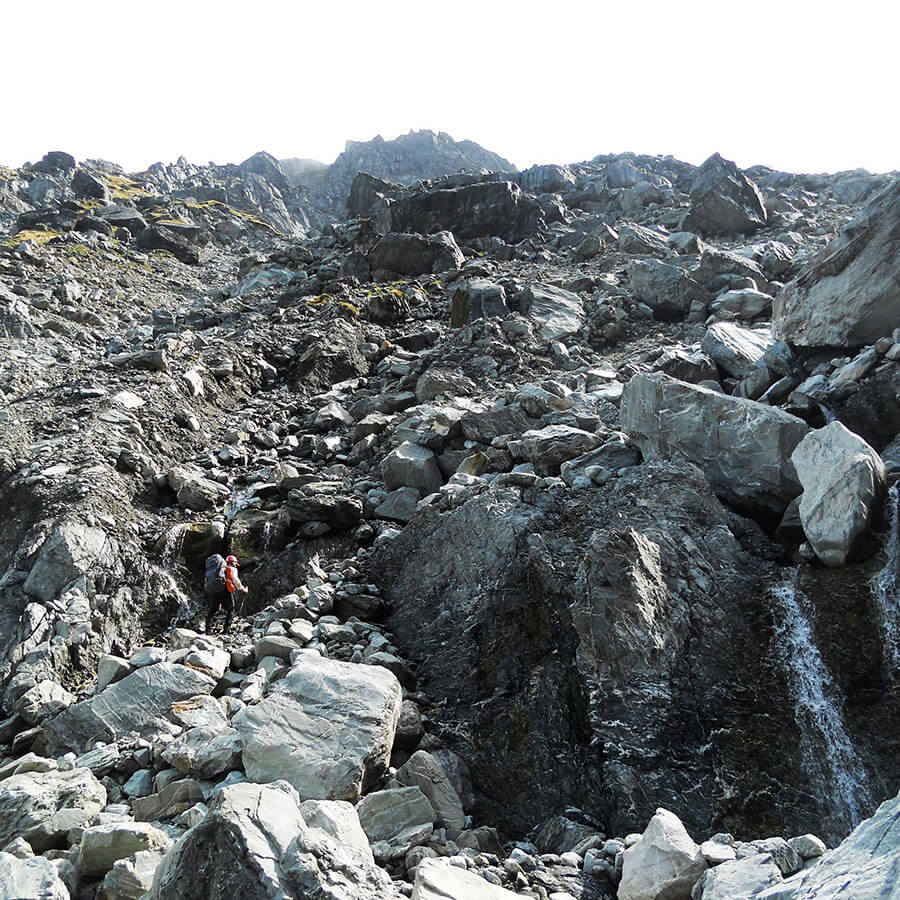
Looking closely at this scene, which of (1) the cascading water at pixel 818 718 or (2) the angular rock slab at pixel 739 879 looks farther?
(1) the cascading water at pixel 818 718

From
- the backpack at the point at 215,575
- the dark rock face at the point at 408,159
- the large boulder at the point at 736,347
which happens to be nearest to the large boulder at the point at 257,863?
the backpack at the point at 215,575

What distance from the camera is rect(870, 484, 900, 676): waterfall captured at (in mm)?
8109

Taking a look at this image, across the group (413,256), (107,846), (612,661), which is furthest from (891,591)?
(413,256)

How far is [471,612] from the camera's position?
9.69m

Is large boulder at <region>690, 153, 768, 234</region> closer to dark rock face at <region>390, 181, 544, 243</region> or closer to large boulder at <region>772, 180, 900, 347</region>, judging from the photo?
dark rock face at <region>390, 181, 544, 243</region>

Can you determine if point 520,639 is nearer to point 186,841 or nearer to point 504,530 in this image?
point 504,530

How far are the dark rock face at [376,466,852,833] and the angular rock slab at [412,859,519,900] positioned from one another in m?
1.94

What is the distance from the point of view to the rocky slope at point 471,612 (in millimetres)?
5785

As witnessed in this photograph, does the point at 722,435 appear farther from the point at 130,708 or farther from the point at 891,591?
the point at 130,708

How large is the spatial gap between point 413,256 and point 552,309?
39.3 ft

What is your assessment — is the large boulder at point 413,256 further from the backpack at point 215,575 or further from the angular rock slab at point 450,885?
the angular rock slab at point 450,885

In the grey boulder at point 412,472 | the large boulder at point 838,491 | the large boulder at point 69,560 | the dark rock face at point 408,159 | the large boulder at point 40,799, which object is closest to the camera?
the large boulder at point 40,799

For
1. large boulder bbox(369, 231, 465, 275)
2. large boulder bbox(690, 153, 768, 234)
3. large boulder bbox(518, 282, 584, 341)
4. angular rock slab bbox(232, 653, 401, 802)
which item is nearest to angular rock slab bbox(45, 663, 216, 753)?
angular rock slab bbox(232, 653, 401, 802)

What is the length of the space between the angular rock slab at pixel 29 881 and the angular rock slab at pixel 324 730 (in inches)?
72.5
